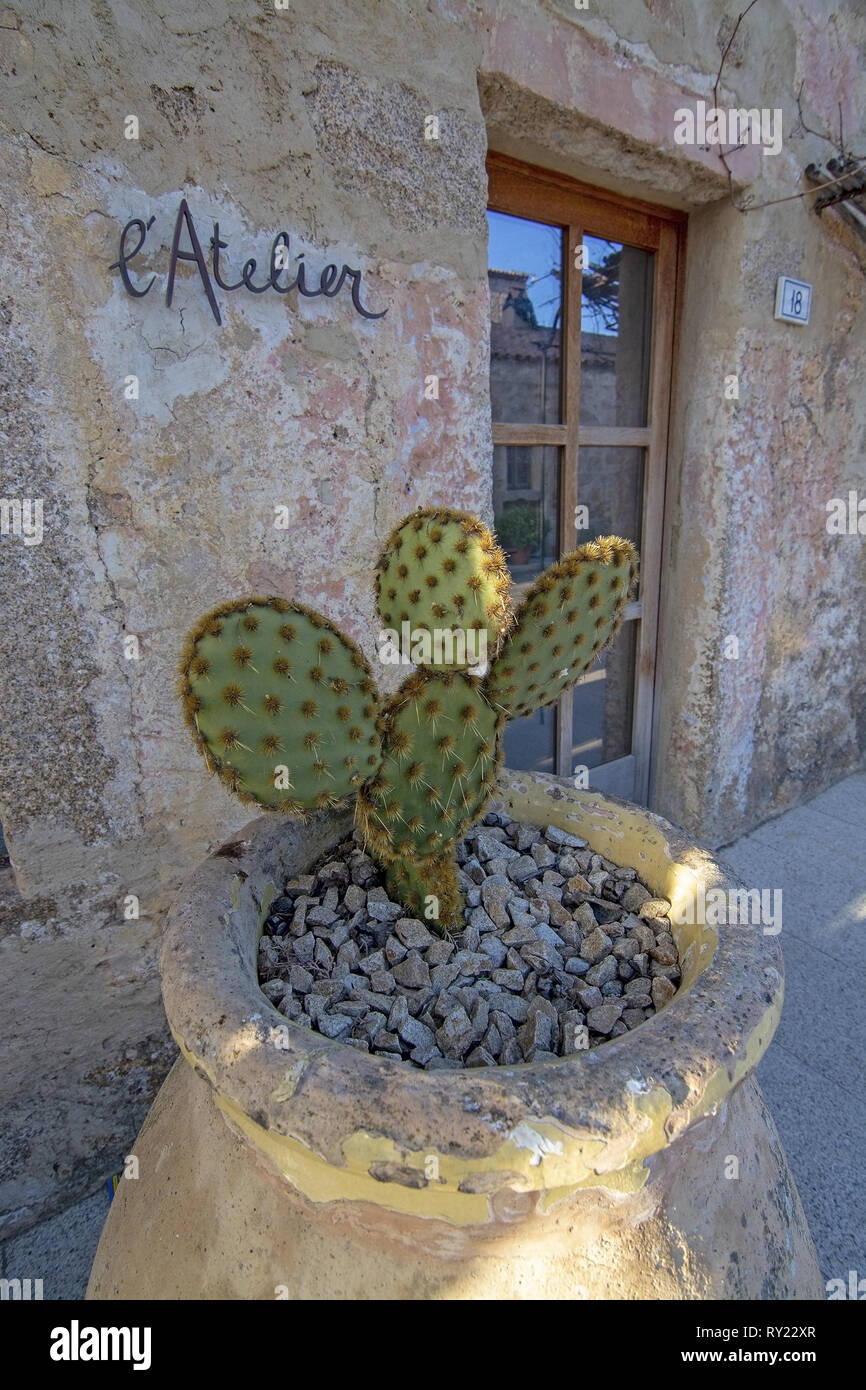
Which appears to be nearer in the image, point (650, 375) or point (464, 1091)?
point (464, 1091)

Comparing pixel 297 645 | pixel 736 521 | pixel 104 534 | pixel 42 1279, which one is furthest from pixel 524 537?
pixel 42 1279

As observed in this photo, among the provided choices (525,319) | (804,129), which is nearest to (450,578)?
(525,319)

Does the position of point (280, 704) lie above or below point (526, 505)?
below

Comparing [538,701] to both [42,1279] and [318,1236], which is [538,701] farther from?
[42,1279]

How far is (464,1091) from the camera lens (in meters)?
0.67

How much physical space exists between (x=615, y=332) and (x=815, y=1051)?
1926mm

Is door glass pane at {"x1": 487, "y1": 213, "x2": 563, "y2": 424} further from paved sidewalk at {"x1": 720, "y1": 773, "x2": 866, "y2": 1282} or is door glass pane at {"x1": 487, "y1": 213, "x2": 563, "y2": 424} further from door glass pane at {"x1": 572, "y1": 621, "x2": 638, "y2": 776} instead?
paved sidewalk at {"x1": 720, "y1": 773, "x2": 866, "y2": 1282}

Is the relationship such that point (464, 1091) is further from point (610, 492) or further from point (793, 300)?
point (793, 300)

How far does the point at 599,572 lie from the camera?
99 cm

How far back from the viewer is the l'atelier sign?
1.18 meters

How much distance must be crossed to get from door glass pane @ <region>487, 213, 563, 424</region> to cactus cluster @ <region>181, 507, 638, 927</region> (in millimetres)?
1079

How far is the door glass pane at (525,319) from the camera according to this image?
1.87 m
